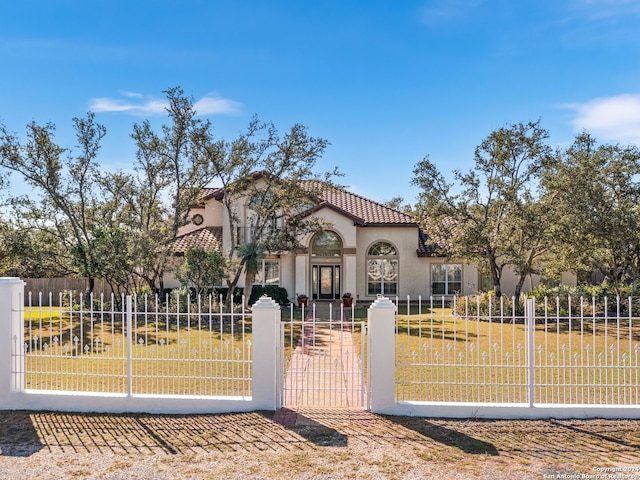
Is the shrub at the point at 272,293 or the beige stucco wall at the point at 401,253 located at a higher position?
the beige stucco wall at the point at 401,253

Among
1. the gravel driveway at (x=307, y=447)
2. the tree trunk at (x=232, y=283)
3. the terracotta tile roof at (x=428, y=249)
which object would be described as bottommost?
the gravel driveway at (x=307, y=447)

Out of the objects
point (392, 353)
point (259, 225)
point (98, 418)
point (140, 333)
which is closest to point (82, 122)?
point (259, 225)

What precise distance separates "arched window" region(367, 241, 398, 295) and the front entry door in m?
1.99

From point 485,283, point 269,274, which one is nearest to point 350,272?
point 269,274

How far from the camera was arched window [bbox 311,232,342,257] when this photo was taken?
29031 mm

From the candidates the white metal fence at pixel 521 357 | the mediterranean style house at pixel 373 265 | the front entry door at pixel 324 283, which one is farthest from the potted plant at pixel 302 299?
the white metal fence at pixel 521 357

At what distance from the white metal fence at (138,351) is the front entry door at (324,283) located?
25.1 feet

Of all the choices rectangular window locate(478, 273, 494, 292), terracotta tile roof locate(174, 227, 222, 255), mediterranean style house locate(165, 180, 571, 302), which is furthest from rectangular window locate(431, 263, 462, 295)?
terracotta tile roof locate(174, 227, 222, 255)

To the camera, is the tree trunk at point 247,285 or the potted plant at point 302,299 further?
the potted plant at point 302,299

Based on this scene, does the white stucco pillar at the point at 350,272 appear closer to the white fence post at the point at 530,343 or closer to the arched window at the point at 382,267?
the arched window at the point at 382,267

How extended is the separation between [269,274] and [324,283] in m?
3.26

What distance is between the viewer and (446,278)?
29.6m

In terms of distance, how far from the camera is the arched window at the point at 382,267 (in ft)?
96.8

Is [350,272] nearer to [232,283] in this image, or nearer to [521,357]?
[232,283]
